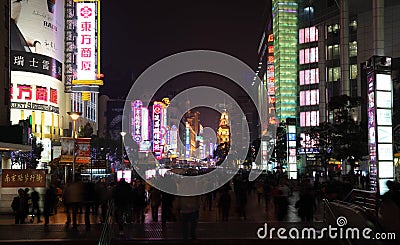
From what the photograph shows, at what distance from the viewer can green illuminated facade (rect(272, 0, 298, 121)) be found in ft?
326

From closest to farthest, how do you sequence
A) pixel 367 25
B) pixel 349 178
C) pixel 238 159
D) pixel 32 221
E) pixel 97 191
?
pixel 97 191 < pixel 32 221 < pixel 349 178 < pixel 367 25 < pixel 238 159

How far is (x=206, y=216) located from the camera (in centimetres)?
2691

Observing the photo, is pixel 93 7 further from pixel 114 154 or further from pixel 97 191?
pixel 114 154

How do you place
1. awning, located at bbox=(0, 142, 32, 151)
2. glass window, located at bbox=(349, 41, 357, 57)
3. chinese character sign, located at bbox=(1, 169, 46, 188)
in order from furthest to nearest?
glass window, located at bbox=(349, 41, 357, 57) < awning, located at bbox=(0, 142, 32, 151) < chinese character sign, located at bbox=(1, 169, 46, 188)

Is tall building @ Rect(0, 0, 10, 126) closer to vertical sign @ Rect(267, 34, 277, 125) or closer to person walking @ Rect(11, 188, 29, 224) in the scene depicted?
person walking @ Rect(11, 188, 29, 224)

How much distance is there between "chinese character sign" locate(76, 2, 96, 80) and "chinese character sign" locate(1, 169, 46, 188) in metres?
26.2

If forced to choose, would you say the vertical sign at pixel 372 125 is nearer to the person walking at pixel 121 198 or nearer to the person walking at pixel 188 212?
the person walking at pixel 188 212

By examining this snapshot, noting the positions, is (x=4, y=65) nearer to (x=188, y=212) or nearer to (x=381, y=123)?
(x=381, y=123)

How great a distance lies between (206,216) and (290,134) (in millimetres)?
33636

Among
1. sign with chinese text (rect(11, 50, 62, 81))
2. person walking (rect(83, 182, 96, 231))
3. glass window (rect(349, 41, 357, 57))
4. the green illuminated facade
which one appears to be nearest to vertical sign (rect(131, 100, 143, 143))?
sign with chinese text (rect(11, 50, 62, 81))

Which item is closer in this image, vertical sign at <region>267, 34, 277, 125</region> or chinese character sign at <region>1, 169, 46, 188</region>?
chinese character sign at <region>1, 169, 46, 188</region>

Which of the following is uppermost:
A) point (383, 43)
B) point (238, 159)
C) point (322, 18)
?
point (322, 18)

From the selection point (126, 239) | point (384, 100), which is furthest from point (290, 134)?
point (126, 239)

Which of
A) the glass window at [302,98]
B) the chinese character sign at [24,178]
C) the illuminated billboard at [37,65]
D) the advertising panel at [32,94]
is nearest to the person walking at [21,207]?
the chinese character sign at [24,178]
